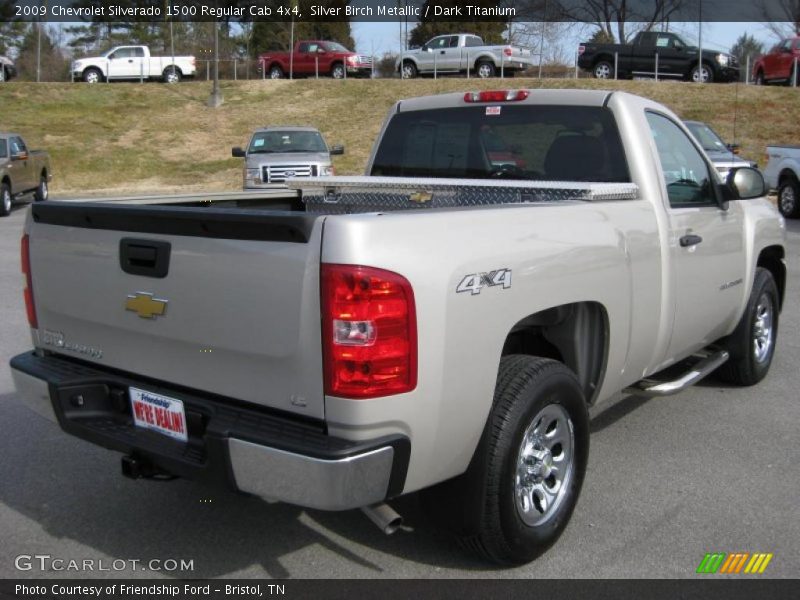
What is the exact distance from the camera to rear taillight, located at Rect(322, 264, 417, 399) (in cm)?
269

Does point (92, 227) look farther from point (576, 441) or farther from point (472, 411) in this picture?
point (576, 441)

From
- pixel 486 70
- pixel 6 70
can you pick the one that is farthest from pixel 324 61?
pixel 6 70

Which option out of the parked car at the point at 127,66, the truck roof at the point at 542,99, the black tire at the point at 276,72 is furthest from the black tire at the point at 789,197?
the parked car at the point at 127,66

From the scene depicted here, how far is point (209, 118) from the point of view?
109ft

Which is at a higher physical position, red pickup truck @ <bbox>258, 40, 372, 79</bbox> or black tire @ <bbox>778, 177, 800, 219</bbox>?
red pickup truck @ <bbox>258, 40, 372, 79</bbox>

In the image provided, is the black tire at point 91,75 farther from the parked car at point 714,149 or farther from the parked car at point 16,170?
the parked car at point 714,149

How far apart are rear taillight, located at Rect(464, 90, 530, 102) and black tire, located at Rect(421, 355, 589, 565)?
2032 millimetres

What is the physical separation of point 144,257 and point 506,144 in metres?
2.51

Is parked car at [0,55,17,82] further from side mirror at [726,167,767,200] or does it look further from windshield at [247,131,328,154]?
side mirror at [726,167,767,200]

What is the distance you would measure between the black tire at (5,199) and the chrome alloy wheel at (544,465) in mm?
17383

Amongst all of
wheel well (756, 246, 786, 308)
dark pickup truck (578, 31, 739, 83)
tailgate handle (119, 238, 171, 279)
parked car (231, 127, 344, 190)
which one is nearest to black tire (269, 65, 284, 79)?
dark pickup truck (578, 31, 739, 83)

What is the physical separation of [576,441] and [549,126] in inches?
76.4

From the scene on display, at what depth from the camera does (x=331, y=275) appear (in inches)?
106

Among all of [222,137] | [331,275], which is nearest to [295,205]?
[331,275]
